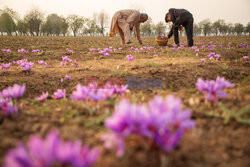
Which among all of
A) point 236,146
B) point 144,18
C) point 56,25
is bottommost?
point 236,146

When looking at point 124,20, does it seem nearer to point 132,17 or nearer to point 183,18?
point 132,17

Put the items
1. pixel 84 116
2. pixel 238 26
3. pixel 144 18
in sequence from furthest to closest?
pixel 238 26 < pixel 144 18 < pixel 84 116

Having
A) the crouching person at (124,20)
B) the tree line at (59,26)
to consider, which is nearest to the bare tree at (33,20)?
the tree line at (59,26)

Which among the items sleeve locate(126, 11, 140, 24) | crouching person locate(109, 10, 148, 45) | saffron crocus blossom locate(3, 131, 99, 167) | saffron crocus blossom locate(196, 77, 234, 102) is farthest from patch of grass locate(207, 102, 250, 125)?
sleeve locate(126, 11, 140, 24)

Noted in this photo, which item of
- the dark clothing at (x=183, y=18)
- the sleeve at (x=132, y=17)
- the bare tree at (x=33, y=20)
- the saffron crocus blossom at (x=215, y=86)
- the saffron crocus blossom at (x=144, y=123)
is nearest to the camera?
the saffron crocus blossom at (x=144, y=123)

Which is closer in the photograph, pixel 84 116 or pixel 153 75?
pixel 84 116

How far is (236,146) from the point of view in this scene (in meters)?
1.06

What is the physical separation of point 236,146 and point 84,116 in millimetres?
1243

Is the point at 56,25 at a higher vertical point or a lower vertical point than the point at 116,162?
higher

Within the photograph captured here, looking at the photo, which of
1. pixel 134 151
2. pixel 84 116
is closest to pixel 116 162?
pixel 134 151

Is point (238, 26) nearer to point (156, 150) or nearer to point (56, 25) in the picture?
point (56, 25)

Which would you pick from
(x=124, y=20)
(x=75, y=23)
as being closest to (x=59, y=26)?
(x=75, y=23)

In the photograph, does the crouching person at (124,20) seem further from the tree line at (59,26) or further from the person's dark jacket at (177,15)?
the tree line at (59,26)

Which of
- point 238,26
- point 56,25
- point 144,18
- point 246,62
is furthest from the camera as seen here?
point 238,26
